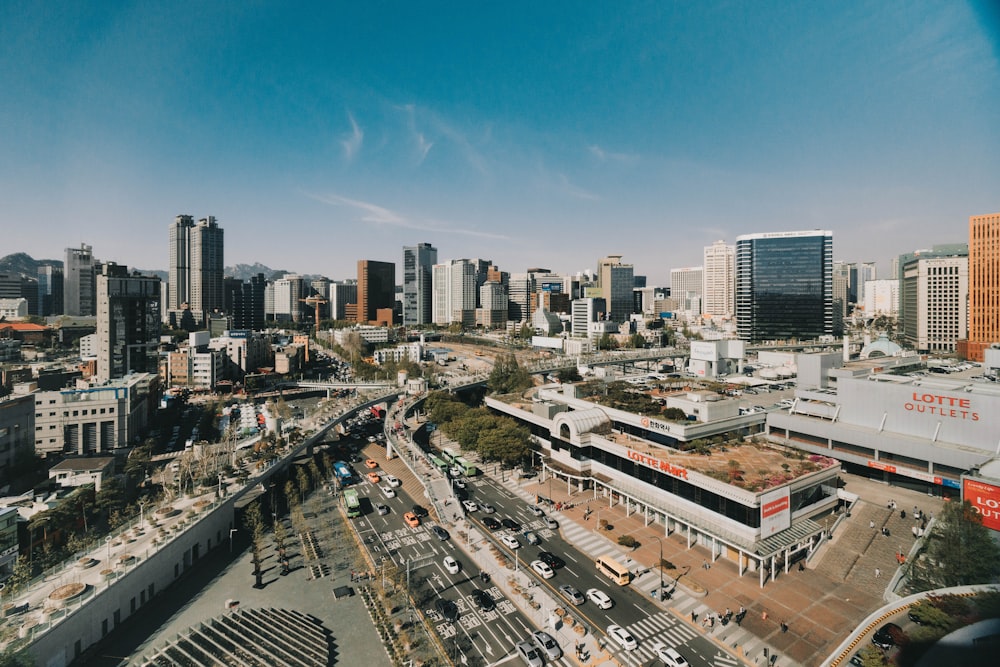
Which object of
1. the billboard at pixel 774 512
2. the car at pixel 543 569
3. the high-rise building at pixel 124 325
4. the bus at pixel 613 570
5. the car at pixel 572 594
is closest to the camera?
the car at pixel 572 594

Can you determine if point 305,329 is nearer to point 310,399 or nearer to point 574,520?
point 310,399

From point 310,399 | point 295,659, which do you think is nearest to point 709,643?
point 295,659

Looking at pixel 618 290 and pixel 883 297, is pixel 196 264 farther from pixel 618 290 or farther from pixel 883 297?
pixel 883 297

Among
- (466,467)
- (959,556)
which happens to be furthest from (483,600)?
(959,556)

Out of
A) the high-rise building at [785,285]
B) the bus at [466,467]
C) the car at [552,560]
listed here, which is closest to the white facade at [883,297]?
the high-rise building at [785,285]

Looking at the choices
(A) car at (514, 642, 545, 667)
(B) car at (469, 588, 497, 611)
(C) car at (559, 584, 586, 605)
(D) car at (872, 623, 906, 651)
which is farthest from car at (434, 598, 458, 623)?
(D) car at (872, 623, 906, 651)

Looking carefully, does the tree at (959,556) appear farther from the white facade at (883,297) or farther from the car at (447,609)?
the white facade at (883,297)
